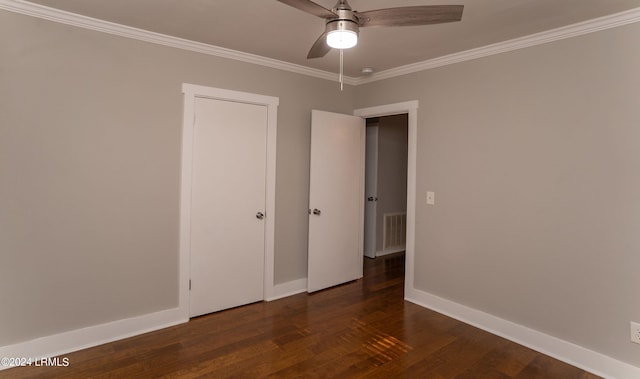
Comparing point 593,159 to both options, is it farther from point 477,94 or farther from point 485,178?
point 477,94

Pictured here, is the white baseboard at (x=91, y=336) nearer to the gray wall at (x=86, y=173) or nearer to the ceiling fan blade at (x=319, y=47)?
the gray wall at (x=86, y=173)

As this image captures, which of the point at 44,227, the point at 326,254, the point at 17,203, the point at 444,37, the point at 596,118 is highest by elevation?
the point at 444,37

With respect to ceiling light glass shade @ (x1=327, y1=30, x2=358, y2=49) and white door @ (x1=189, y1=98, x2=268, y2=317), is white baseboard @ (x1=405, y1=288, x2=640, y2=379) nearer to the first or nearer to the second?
white door @ (x1=189, y1=98, x2=268, y2=317)

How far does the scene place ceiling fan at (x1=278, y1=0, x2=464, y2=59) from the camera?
1.60 m

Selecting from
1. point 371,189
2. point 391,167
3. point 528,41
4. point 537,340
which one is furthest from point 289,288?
point 528,41

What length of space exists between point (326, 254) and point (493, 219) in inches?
69.4

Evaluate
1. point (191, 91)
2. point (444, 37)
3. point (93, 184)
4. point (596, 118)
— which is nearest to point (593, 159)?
point (596, 118)

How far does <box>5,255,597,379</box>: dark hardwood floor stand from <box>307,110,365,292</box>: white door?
24.0 inches

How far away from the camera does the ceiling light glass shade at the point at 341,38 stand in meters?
1.72

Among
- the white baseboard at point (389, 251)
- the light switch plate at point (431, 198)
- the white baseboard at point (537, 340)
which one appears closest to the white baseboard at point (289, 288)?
the white baseboard at point (537, 340)

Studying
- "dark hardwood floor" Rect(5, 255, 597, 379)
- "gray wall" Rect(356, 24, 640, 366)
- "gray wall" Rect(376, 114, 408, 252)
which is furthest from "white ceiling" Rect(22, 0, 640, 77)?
"dark hardwood floor" Rect(5, 255, 597, 379)

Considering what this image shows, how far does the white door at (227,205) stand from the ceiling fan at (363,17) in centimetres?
171

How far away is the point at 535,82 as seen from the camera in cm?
271

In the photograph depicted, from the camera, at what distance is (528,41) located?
271 centimetres
